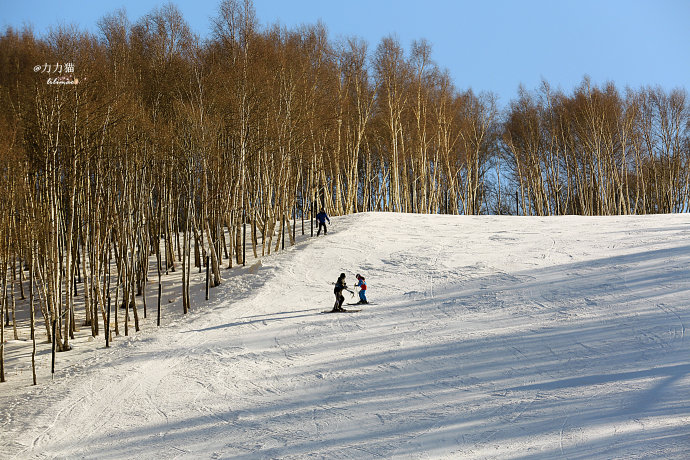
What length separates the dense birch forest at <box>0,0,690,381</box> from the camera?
17.5 m

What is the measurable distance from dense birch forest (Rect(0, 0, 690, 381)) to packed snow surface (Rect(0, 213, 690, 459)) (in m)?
3.40

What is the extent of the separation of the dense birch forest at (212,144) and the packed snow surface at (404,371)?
340 centimetres

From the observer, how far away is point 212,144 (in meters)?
22.6

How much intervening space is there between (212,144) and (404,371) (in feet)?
45.0

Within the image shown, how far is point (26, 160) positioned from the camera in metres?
16.5

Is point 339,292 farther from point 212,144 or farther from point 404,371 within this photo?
point 212,144

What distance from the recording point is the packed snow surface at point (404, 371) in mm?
10125

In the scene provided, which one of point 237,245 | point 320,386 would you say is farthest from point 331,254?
point 320,386
